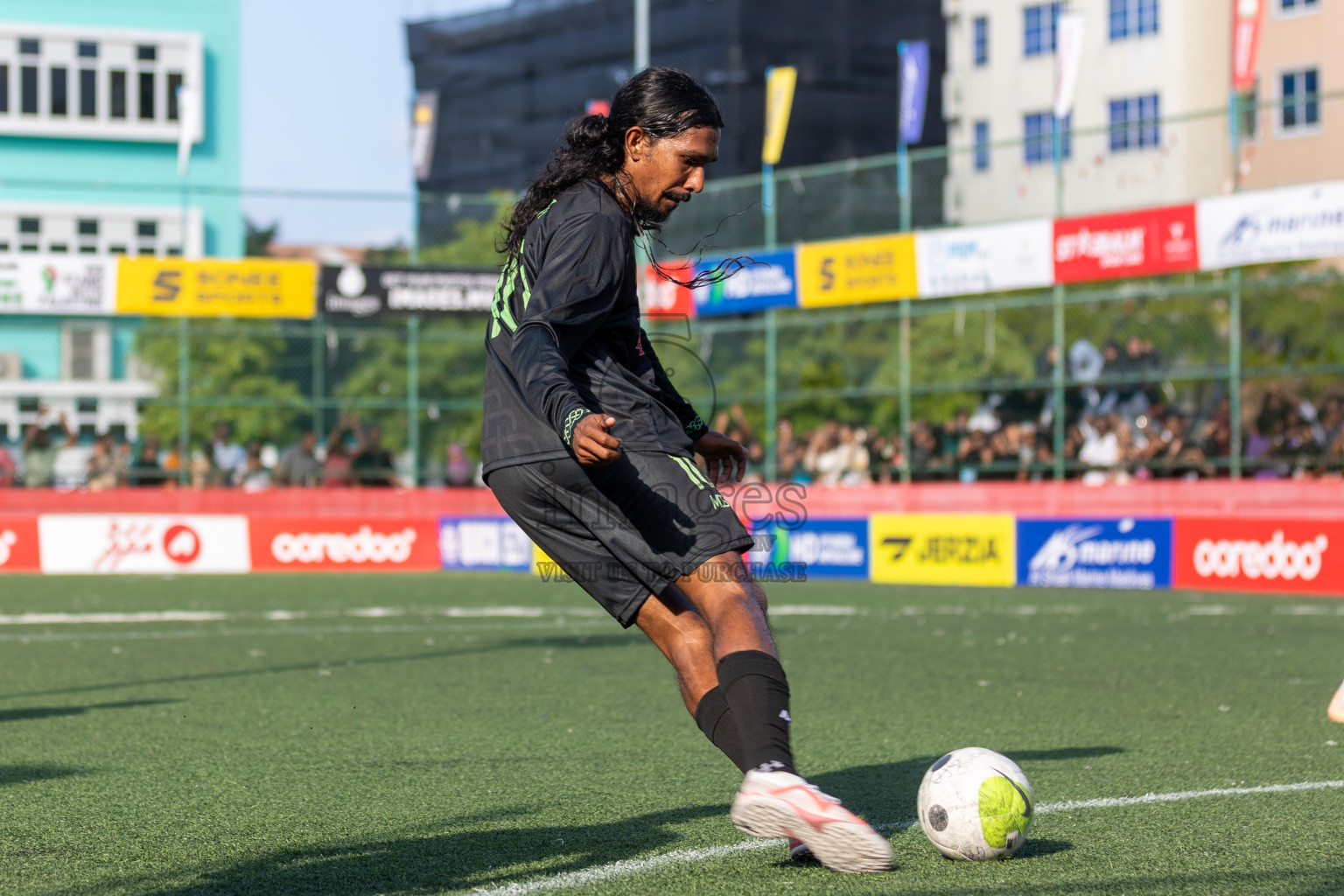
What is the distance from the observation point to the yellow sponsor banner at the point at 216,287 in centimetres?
2214

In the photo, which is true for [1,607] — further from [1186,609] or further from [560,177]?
[560,177]

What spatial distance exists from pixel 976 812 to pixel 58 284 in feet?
66.8

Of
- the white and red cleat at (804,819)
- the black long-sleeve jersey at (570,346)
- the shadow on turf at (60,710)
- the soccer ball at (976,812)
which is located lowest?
the shadow on turf at (60,710)

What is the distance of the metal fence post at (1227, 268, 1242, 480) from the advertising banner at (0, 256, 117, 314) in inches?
584

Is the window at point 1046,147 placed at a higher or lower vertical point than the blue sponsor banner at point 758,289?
higher

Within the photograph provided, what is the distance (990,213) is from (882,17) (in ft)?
100

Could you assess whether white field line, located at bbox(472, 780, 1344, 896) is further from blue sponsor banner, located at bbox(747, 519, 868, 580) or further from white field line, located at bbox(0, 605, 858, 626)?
blue sponsor banner, located at bbox(747, 519, 868, 580)

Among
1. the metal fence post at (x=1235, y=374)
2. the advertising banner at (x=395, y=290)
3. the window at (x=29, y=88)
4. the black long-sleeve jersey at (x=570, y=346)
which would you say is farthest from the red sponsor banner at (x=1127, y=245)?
→ the window at (x=29, y=88)

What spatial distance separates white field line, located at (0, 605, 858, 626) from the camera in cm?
1250

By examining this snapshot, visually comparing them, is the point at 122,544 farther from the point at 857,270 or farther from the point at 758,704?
the point at 758,704

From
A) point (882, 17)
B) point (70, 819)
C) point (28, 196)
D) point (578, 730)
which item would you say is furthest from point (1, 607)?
point (882, 17)

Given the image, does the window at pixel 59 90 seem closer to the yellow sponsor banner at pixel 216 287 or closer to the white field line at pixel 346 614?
the yellow sponsor banner at pixel 216 287

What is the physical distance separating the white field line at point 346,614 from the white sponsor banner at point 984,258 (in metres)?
7.31

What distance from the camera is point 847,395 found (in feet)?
73.6
